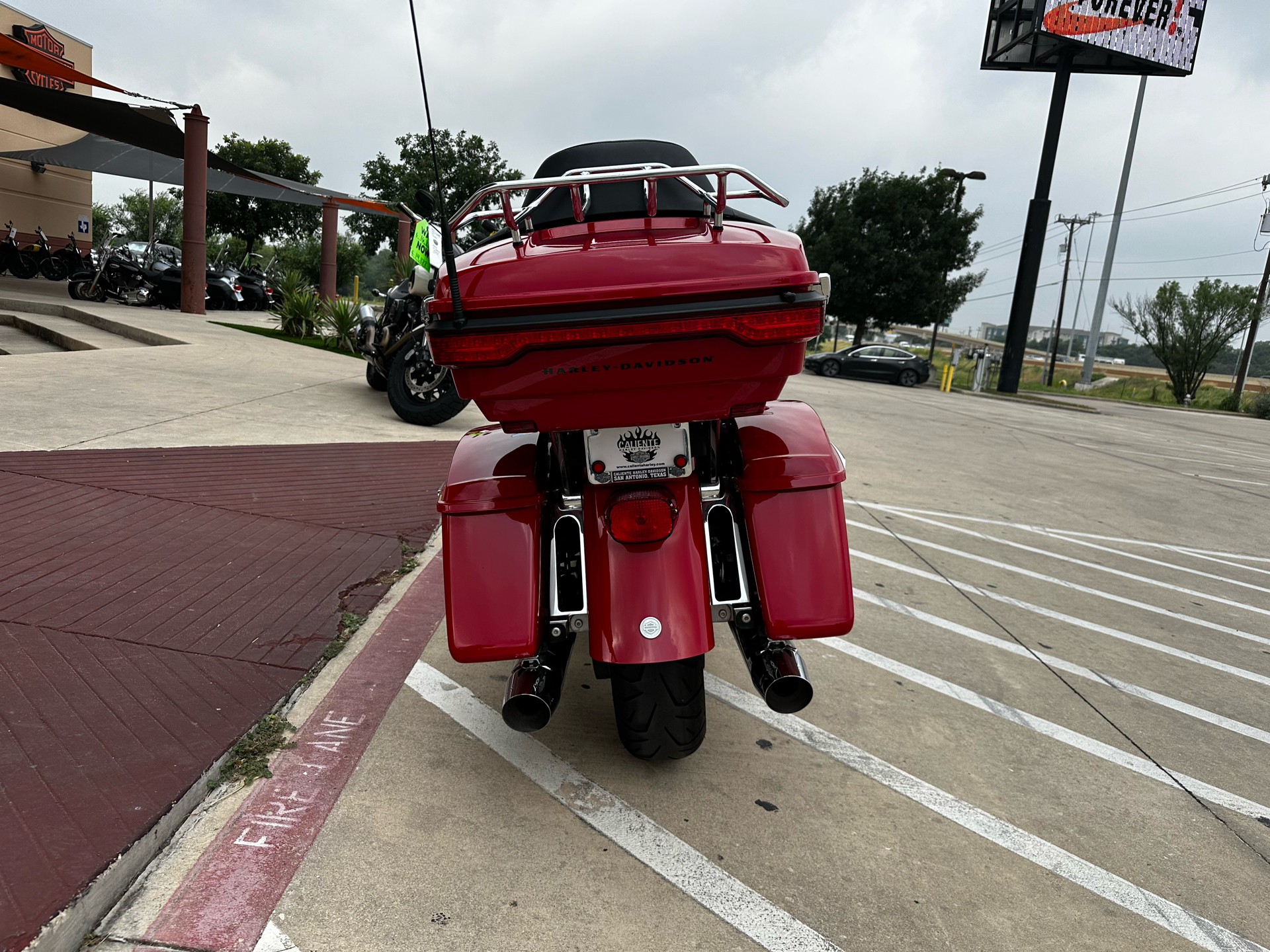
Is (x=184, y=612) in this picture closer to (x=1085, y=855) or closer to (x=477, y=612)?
(x=477, y=612)

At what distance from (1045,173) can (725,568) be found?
29523 mm

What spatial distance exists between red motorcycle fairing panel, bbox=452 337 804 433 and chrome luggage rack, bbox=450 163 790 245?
427mm

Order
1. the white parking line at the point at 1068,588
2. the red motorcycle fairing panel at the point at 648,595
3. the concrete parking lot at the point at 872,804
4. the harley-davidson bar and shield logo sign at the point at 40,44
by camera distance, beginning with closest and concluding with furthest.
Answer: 1. the concrete parking lot at the point at 872,804
2. the red motorcycle fairing panel at the point at 648,595
3. the white parking line at the point at 1068,588
4. the harley-davidson bar and shield logo sign at the point at 40,44

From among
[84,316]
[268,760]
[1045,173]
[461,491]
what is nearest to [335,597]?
[268,760]

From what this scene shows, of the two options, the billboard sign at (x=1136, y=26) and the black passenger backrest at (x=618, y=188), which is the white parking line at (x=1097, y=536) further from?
the billboard sign at (x=1136, y=26)

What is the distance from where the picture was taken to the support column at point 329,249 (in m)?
24.7

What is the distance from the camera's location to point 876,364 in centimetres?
2628

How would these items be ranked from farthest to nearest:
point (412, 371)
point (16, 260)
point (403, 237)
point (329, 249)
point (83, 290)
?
1. point (329, 249)
2. point (403, 237)
3. point (16, 260)
4. point (83, 290)
5. point (412, 371)

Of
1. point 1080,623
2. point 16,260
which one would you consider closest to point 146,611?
point 1080,623

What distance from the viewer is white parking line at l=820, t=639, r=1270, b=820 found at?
9.05 ft

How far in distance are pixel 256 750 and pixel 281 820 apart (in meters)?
0.34

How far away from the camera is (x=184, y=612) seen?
3.40 metres

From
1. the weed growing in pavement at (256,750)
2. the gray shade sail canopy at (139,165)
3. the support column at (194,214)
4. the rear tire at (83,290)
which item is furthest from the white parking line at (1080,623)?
the gray shade sail canopy at (139,165)

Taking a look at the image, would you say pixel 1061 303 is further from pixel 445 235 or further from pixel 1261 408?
pixel 445 235
